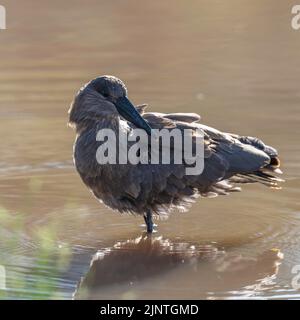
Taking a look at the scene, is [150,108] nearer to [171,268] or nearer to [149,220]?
[149,220]

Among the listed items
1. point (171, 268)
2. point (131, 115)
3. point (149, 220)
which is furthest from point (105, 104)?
point (171, 268)

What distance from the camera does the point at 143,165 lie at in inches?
367

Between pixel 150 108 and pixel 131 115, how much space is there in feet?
15.7

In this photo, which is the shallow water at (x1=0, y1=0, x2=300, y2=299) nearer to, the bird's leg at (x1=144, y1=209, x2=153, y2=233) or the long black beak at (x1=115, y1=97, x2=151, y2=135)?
the bird's leg at (x1=144, y1=209, x2=153, y2=233)

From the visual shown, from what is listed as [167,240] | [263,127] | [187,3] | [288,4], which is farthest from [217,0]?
[167,240]

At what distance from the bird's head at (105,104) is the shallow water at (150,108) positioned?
1040 mm

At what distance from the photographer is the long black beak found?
924 centimetres

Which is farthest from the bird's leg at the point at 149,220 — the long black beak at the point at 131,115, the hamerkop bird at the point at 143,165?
the long black beak at the point at 131,115

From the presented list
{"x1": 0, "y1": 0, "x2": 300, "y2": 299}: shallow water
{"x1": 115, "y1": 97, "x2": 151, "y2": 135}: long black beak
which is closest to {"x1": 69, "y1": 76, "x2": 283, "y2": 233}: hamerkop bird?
{"x1": 115, "y1": 97, "x2": 151, "y2": 135}: long black beak

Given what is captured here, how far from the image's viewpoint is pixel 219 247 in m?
9.11

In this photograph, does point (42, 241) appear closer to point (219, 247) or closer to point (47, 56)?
point (219, 247)

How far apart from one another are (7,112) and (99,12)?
7714mm

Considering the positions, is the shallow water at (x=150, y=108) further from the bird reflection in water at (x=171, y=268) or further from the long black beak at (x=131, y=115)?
the long black beak at (x=131, y=115)

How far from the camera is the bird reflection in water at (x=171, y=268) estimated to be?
8.21 meters
